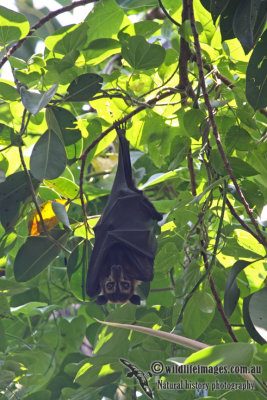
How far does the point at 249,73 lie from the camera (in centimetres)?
144

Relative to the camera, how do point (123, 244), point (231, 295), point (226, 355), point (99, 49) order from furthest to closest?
point (123, 244)
point (99, 49)
point (231, 295)
point (226, 355)

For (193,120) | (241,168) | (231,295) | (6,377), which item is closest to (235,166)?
(241,168)

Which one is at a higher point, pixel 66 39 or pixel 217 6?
pixel 217 6

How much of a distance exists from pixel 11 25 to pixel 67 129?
37 centimetres

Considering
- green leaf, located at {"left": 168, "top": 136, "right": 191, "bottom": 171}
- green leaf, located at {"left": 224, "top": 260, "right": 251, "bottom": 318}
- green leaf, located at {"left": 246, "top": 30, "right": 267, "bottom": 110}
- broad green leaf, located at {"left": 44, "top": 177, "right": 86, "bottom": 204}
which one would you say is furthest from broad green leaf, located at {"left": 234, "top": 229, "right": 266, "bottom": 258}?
broad green leaf, located at {"left": 44, "top": 177, "right": 86, "bottom": 204}

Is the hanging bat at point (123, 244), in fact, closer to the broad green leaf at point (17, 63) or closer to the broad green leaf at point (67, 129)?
the broad green leaf at point (67, 129)

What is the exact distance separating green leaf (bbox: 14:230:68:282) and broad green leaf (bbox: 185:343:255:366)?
914mm

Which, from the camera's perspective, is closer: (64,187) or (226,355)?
(226,355)

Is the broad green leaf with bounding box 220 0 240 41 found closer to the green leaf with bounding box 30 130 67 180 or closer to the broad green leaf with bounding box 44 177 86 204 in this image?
the green leaf with bounding box 30 130 67 180

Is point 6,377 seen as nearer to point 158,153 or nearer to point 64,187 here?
point 64,187

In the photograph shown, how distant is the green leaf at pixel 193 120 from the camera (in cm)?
159

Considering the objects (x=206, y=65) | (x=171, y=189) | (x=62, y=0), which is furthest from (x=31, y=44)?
(x=171, y=189)

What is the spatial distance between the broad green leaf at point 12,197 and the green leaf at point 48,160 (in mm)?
179

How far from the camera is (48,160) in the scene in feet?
5.16
